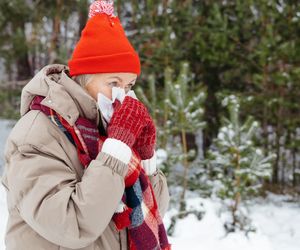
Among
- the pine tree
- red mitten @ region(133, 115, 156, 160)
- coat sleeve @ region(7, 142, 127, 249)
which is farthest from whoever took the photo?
the pine tree

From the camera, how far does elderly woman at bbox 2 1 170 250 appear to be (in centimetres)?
146

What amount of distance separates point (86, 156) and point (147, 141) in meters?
0.26

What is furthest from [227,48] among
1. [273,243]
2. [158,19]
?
[273,243]

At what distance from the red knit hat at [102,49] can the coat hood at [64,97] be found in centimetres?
8

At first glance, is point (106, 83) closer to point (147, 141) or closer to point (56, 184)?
point (147, 141)

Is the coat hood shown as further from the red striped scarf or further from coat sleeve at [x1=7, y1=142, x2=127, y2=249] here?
coat sleeve at [x1=7, y1=142, x2=127, y2=249]

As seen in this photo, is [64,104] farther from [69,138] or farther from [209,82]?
[209,82]

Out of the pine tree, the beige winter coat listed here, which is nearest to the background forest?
the pine tree

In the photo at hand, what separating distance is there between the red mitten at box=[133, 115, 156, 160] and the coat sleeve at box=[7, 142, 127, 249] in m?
0.24

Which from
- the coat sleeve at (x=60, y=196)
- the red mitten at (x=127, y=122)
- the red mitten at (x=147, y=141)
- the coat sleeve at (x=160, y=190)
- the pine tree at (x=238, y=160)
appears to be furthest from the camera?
the pine tree at (x=238, y=160)

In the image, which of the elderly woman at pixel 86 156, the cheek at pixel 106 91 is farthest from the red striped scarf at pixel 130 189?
the cheek at pixel 106 91

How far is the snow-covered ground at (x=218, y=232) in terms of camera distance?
4863 mm

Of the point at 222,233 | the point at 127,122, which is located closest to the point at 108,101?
the point at 127,122

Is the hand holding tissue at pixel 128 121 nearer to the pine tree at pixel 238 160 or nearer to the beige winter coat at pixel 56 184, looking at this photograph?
the beige winter coat at pixel 56 184
